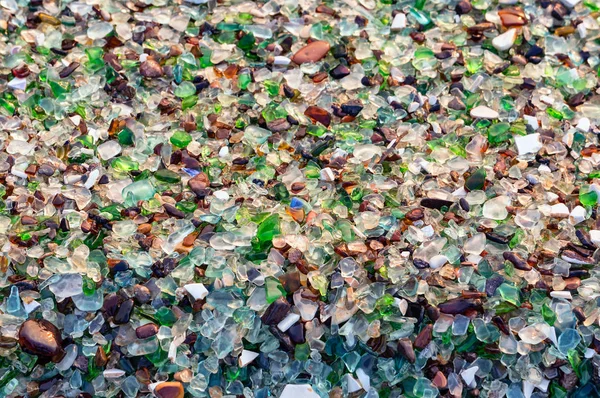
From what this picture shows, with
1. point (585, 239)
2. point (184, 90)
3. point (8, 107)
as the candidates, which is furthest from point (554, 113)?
point (8, 107)

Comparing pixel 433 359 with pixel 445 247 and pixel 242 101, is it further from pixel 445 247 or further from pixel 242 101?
pixel 242 101

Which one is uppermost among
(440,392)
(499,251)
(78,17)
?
(78,17)

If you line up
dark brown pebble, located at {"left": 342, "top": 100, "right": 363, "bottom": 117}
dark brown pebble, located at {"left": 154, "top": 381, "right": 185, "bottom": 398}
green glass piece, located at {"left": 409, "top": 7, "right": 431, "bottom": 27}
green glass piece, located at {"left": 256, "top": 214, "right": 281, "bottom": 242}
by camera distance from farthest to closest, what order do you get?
green glass piece, located at {"left": 409, "top": 7, "right": 431, "bottom": 27}
dark brown pebble, located at {"left": 342, "top": 100, "right": 363, "bottom": 117}
green glass piece, located at {"left": 256, "top": 214, "right": 281, "bottom": 242}
dark brown pebble, located at {"left": 154, "top": 381, "right": 185, "bottom": 398}

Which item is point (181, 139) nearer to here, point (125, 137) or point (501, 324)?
point (125, 137)

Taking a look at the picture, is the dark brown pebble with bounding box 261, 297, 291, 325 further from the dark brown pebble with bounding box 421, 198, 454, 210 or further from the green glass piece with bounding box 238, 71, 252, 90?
the green glass piece with bounding box 238, 71, 252, 90

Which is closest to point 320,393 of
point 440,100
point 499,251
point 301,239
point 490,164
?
point 301,239

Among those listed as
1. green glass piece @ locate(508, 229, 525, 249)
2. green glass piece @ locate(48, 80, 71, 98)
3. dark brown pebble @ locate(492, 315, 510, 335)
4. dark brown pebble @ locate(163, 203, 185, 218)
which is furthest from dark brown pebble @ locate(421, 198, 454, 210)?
green glass piece @ locate(48, 80, 71, 98)

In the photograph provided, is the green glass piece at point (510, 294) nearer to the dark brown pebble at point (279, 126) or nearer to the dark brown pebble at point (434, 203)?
the dark brown pebble at point (434, 203)
